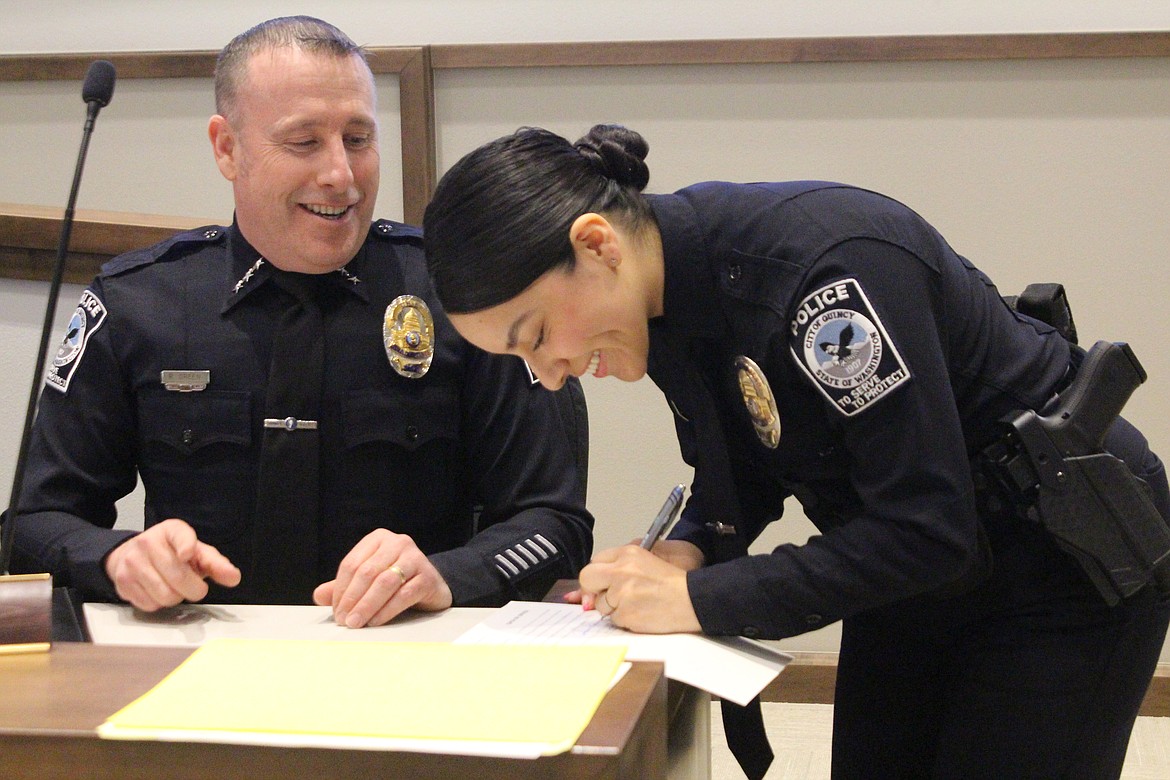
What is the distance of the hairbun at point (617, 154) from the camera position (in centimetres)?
114

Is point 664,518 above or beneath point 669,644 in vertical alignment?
above

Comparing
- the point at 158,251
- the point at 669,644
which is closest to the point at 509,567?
the point at 669,644

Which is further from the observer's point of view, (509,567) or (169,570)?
(509,567)

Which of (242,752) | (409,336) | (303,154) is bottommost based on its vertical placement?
(242,752)

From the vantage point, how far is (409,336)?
5.38 ft

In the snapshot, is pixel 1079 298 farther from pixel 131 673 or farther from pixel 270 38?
pixel 131 673

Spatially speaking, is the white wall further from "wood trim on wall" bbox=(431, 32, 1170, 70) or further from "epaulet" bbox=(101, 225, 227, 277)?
"epaulet" bbox=(101, 225, 227, 277)

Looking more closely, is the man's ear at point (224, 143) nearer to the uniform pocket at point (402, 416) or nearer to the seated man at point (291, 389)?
the seated man at point (291, 389)

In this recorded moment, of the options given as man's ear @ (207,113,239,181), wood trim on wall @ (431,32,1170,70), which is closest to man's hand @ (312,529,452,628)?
man's ear @ (207,113,239,181)

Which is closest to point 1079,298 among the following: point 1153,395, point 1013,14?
point 1153,395

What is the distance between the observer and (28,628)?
3.23 ft

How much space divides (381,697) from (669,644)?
1.15 ft

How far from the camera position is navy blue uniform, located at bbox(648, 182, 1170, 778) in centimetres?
103

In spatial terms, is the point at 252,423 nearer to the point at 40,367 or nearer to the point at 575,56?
the point at 40,367
